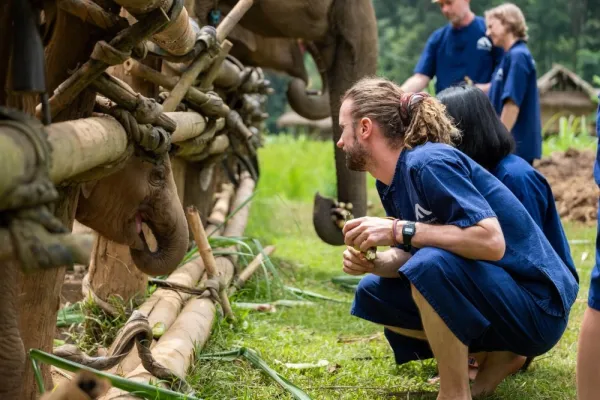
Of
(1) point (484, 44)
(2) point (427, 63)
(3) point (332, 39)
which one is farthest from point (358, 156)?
(2) point (427, 63)

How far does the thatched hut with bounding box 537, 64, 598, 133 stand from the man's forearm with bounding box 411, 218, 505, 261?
17472 mm

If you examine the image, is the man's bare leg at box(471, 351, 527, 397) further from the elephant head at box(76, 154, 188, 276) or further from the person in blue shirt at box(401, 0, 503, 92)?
the person in blue shirt at box(401, 0, 503, 92)

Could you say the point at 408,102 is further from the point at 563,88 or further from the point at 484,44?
the point at 563,88

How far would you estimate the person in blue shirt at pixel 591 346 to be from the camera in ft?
10.0

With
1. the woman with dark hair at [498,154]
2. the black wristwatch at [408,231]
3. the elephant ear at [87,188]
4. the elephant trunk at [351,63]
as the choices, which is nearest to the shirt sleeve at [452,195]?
the black wristwatch at [408,231]

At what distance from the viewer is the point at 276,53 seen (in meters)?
7.80

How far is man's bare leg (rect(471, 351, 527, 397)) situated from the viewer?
3.82 metres

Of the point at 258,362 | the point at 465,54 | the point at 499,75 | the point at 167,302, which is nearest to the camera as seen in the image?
the point at 258,362

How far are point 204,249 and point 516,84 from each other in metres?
2.93

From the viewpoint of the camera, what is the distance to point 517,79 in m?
6.47

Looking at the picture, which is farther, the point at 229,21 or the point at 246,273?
the point at 246,273

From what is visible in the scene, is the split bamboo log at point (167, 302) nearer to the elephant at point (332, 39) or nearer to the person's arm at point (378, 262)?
the person's arm at point (378, 262)

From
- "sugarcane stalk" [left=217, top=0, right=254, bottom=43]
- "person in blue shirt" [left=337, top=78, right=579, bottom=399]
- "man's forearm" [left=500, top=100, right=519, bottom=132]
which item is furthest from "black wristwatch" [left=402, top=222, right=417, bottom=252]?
"man's forearm" [left=500, top=100, right=519, bottom=132]

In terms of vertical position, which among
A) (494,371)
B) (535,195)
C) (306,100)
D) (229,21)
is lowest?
(494,371)
